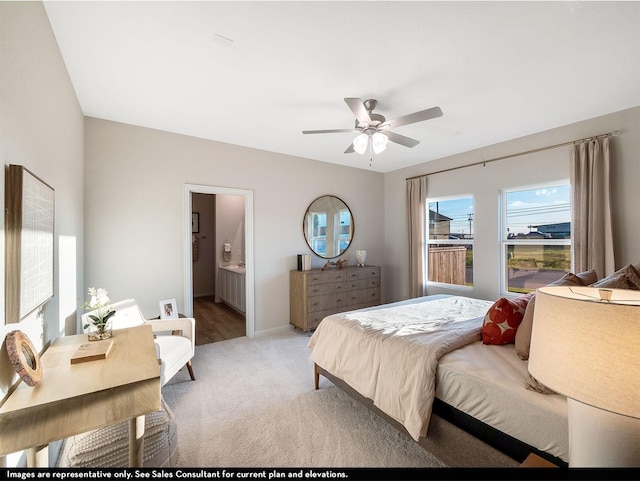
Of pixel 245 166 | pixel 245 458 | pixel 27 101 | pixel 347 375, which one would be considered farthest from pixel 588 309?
pixel 245 166

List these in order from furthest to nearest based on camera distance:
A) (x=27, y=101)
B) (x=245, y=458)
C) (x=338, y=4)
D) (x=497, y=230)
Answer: (x=497, y=230), (x=245, y=458), (x=338, y=4), (x=27, y=101)

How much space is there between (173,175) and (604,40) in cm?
397

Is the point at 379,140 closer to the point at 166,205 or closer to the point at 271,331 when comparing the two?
the point at 166,205

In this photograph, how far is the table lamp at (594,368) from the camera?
2.23 ft

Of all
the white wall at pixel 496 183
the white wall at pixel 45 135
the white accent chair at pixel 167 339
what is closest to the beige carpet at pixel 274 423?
the white accent chair at pixel 167 339

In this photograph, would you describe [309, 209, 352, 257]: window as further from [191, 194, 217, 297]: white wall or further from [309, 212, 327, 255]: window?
[191, 194, 217, 297]: white wall

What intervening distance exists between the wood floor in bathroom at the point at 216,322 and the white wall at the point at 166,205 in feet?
1.71

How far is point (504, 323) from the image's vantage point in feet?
5.94

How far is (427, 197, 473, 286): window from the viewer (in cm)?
422

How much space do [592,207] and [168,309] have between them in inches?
186

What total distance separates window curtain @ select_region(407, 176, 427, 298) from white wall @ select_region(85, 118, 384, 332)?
1584 millimetres

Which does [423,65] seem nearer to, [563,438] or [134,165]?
[563,438]

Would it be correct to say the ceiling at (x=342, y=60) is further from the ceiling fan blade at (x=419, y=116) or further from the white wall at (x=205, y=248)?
the white wall at (x=205, y=248)

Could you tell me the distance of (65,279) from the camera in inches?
82.0
